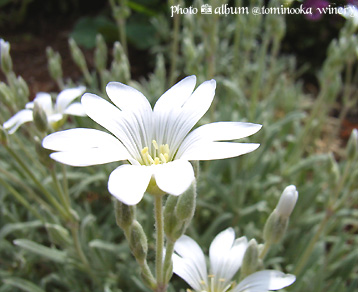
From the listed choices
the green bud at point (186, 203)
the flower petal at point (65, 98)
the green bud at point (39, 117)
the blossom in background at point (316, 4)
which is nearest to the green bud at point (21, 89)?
the flower petal at point (65, 98)

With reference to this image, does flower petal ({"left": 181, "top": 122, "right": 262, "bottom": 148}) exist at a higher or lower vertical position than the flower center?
higher

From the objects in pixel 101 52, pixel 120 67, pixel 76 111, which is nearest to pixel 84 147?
pixel 76 111

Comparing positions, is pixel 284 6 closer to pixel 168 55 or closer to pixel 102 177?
pixel 102 177

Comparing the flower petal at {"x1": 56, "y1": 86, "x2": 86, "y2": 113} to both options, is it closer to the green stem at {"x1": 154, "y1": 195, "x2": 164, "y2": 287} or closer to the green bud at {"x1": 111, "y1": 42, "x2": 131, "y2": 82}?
the green bud at {"x1": 111, "y1": 42, "x2": 131, "y2": 82}

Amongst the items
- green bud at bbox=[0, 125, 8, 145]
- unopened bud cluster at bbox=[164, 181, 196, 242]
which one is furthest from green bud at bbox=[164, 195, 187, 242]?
green bud at bbox=[0, 125, 8, 145]

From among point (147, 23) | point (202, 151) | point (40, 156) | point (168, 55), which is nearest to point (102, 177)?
point (40, 156)

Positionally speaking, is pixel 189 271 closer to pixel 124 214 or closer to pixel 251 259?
pixel 251 259

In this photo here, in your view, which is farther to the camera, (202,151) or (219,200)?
(219,200)
